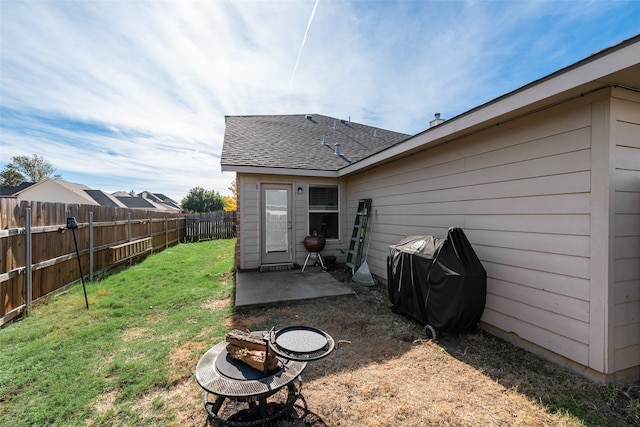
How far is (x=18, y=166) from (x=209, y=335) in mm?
45235

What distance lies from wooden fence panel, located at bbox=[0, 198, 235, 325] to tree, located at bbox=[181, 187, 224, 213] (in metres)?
26.2

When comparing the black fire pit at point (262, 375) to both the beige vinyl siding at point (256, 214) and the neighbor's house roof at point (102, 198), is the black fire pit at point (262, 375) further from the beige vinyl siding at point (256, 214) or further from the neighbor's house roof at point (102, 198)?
the neighbor's house roof at point (102, 198)

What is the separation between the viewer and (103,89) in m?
5.68

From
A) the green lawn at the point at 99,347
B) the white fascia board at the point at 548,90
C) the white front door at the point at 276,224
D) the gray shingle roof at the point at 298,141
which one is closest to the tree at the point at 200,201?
the gray shingle roof at the point at 298,141

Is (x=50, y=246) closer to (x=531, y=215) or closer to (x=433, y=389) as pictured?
(x=433, y=389)

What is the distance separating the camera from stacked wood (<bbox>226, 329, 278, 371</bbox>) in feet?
5.27

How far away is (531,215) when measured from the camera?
253cm

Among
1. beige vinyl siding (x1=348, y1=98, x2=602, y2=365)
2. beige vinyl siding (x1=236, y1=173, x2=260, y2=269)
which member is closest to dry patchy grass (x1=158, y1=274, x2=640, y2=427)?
beige vinyl siding (x1=348, y1=98, x2=602, y2=365)

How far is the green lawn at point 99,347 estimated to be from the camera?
5.98 ft

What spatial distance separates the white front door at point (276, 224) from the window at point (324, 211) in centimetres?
62

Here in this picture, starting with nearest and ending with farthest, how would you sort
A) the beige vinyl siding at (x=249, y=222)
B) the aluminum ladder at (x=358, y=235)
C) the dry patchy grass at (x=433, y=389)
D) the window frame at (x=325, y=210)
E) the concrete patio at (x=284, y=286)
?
the dry patchy grass at (x=433, y=389) → the concrete patio at (x=284, y=286) → the aluminum ladder at (x=358, y=235) → the beige vinyl siding at (x=249, y=222) → the window frame at (x=325, y=210)

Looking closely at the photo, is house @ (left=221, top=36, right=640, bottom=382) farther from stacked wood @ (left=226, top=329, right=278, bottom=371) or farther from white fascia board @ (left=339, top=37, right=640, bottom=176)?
stacked wood @ (left=226, top=329, right=278, bottom=371)

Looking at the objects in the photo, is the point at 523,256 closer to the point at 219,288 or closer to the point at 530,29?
the point at 530,29

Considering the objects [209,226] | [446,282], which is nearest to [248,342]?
[446,282]
